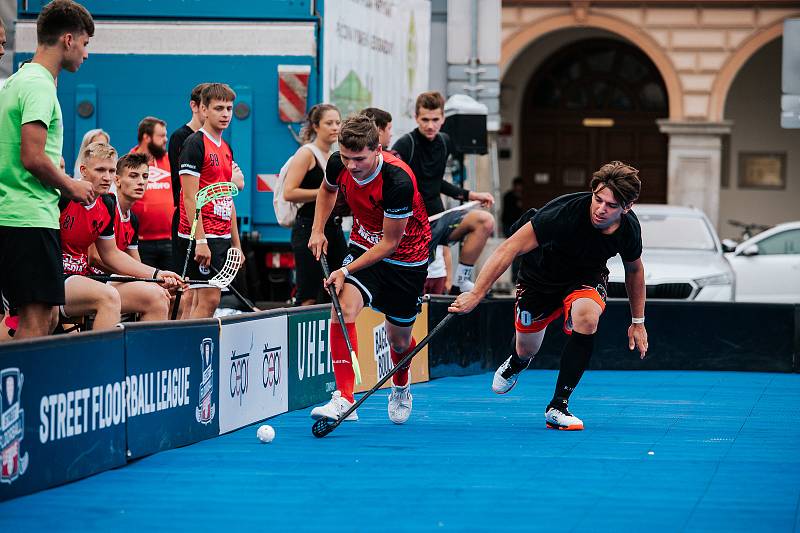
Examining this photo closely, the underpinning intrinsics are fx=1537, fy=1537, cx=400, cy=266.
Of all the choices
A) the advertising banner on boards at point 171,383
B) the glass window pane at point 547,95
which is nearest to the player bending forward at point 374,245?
the advertising banner on boards at point 171,383

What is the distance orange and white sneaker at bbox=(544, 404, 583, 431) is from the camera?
8891 mm

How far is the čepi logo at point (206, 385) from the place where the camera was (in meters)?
8.20

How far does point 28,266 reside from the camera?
23.3ft

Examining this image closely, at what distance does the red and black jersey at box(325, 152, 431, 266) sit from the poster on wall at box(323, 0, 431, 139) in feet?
12.0

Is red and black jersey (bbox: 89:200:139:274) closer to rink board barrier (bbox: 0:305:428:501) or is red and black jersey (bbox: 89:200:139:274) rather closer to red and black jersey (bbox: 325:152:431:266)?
rink board barrier (bbox: 0:305:428:501)

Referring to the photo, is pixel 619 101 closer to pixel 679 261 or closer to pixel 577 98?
pixel 577 98

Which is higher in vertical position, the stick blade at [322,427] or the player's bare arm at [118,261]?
the player's bare arm at [118,261]

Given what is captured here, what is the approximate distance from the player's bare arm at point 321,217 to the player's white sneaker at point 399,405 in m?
0.95

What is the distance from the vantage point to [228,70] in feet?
40.8

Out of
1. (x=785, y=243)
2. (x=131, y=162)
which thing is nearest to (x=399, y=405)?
(x=131, y=162)

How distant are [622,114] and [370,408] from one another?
23288 millimetres

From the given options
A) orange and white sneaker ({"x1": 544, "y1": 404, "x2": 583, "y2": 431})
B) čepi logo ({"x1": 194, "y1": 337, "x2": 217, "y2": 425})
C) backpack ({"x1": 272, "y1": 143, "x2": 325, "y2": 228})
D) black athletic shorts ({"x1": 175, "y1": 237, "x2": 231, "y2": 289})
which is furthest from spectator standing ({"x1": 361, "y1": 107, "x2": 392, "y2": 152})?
čepi logo ({"x1": 194, "y1": 337, "x2": 217, "y2": 425})

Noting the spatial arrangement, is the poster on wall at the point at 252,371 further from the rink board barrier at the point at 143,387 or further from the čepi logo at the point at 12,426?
the čepi logo at the point at 12,426

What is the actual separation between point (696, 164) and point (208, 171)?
20.1 meters
